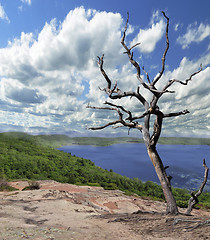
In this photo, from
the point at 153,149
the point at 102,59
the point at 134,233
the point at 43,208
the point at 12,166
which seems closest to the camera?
the point at 134,233

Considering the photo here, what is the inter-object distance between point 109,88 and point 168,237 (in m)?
5.74

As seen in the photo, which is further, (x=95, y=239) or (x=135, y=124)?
(x=135, y=124)

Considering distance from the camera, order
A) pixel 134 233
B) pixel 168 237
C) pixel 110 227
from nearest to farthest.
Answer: pixel 168 237
pixel 134 233
pixel 110 227

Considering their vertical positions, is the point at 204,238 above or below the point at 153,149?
below

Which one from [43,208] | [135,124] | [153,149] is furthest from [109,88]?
[43,208]

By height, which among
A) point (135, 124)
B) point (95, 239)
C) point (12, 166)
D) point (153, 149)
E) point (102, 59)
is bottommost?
point (95, 239)

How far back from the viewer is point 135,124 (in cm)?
681

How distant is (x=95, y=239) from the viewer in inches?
174

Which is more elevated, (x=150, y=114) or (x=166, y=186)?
(x=150, y=114)

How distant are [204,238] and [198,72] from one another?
5.46 metres

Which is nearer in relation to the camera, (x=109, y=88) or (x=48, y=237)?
(x=48, y=237)

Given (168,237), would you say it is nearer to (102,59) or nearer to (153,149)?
(153,149)

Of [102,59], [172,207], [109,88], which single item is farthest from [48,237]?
[102,59]

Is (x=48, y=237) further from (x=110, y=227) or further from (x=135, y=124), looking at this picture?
(x=135, y=124)
